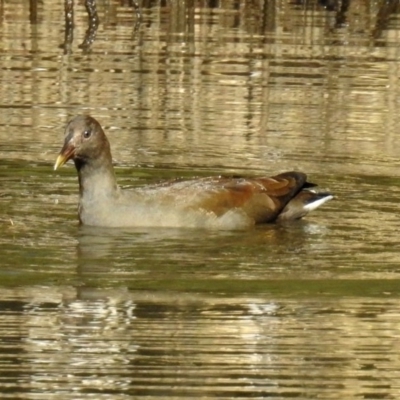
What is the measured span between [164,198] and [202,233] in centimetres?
34

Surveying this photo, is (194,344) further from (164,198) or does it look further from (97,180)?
(97,180)

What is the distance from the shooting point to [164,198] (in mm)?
10445

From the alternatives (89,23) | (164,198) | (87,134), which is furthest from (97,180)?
(89,23)

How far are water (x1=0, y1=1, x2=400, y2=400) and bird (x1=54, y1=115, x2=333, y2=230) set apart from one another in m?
0.14

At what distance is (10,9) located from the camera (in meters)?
21.5

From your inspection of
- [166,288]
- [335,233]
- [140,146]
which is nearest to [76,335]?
[166,288]

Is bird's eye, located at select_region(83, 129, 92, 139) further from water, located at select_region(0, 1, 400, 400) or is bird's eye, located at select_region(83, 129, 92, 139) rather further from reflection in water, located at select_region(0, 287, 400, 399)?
reflection in water, located at select_region(0, 287, 400, 399)

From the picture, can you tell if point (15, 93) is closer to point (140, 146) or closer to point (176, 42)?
point (140, 146)

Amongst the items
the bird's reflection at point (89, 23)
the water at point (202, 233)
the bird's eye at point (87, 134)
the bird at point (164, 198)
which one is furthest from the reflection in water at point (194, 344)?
the bird's reflection at point (89, 23)

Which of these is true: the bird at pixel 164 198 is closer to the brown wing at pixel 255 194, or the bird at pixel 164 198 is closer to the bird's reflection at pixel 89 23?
the brown wing at pixel 255 194

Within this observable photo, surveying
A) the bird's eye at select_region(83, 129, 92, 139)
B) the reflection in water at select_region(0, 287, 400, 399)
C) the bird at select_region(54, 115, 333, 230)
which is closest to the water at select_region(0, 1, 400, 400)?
the reflection in water at select_region(0, 287, 400, 399)

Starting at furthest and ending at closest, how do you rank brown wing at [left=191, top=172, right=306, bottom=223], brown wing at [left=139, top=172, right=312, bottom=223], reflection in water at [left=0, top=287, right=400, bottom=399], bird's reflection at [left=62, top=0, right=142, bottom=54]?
bird's reflection at [left=62, top=0, right=142, bottom=54] < brown wing at [left=191, top=172, right=306, bottom=223] < brown wing at [left=139, top=172, right=312, bottom=223] < reflection in water at [left=0, top=287, right=400, bottom=399]

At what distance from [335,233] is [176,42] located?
30.1 feet

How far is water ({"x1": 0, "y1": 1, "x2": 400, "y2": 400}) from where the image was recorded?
282 inches
